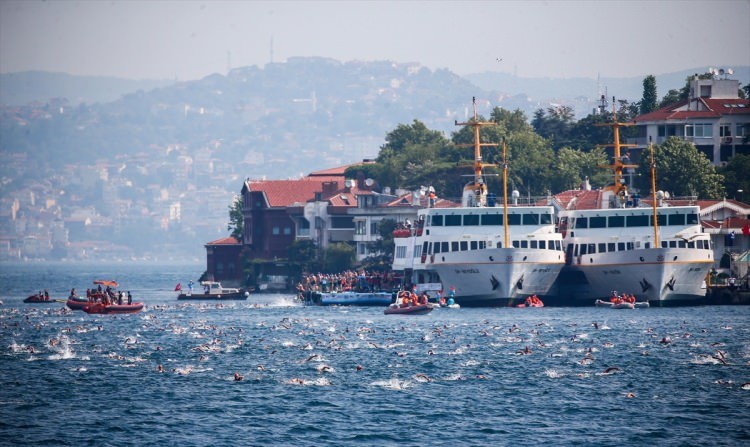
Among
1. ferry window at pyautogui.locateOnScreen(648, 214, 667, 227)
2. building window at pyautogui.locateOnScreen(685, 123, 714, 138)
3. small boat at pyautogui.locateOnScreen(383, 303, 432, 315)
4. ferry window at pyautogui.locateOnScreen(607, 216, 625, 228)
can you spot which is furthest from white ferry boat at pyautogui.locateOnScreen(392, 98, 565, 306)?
building window at pyautogui.locateOnScreen(685, 123, 714, 138)

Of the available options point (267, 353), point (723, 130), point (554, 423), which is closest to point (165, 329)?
point (267, 353)

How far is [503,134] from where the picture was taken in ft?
620

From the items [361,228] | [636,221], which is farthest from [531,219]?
[361,228]

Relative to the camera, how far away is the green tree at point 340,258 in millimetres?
164750

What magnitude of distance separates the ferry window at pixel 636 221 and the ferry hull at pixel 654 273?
4827mm

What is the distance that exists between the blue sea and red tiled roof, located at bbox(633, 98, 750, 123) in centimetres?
6864

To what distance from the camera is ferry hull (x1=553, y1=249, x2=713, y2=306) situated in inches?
4663

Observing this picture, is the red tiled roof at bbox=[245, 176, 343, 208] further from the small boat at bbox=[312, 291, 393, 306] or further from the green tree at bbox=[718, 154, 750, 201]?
the green tree at bbox=[718, 154, 750, 201]

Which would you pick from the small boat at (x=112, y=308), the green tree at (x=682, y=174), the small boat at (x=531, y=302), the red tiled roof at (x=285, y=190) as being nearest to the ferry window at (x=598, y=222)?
the small boat at (x=531, y=302)

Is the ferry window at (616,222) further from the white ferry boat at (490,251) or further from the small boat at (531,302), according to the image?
the small boat at (531,302)

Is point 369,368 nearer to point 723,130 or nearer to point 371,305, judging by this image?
point 371,305

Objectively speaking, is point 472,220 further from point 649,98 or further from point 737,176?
point 649,98

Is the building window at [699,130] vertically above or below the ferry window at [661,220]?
above

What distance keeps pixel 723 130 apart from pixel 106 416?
126 m
